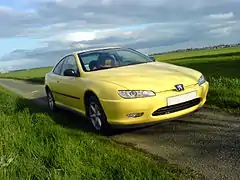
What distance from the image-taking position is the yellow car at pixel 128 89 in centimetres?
557

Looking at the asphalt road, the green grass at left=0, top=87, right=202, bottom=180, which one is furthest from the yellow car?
the green grass at left=0, top=87, right=202, bottom=180

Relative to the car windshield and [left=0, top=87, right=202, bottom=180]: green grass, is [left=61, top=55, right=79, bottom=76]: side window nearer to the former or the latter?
the car windshield

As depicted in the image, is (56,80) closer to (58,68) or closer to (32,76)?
(58,68)

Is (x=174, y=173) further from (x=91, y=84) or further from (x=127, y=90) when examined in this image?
(x=91, y=84)

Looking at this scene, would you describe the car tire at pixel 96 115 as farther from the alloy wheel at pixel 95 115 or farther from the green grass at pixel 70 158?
the green grass at pixel 70 158

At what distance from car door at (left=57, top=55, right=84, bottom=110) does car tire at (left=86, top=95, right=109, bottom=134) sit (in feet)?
1.13

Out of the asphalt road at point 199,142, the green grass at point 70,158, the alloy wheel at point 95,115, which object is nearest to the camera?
the green grass at point 70,158

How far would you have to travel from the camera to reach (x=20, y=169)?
4.28 meters

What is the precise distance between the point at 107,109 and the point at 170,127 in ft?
3.89

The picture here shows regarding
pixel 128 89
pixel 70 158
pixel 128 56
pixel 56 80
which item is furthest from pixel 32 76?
pixel 70 158

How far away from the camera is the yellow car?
557 centimetres

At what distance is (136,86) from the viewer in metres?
5.60

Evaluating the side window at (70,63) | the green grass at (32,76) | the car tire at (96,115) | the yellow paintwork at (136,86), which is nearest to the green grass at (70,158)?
the car tire at (96,115)

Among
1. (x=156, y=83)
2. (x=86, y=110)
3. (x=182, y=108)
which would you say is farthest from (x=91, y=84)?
(x=182, y=108)
